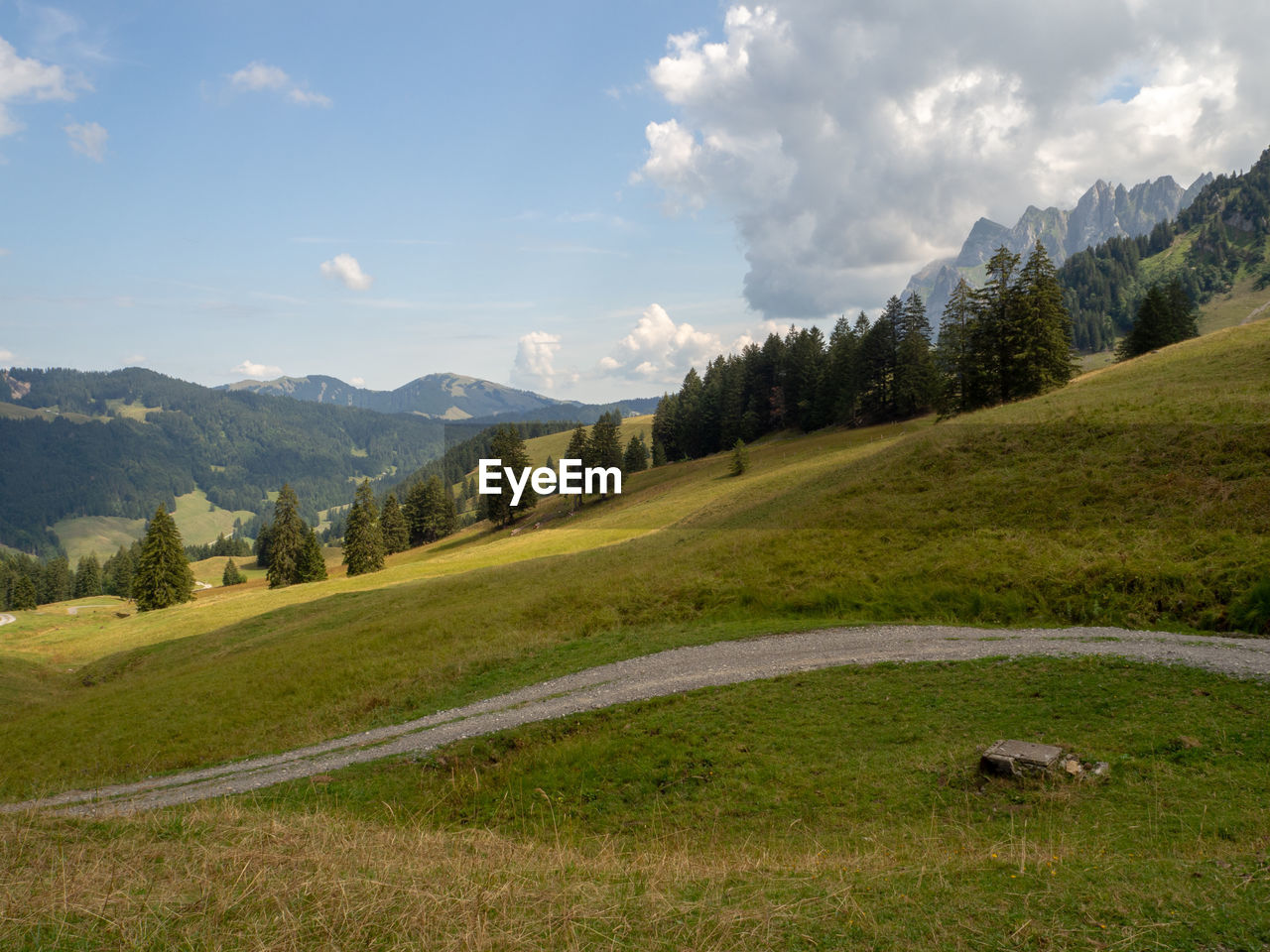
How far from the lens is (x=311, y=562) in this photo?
81.6 metres

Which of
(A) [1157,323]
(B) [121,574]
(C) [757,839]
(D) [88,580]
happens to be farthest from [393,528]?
(A) [1157,323]

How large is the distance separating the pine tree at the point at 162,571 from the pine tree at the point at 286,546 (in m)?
12.8

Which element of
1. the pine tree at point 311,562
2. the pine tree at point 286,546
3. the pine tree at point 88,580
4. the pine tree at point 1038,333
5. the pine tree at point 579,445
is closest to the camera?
the pine tree at point 1038,333

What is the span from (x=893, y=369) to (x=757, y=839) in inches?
3075

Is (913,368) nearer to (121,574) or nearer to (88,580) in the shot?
(121,574)

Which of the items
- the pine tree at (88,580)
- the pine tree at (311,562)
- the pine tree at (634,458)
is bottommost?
the pine tree at (88,580)

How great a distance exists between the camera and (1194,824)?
24.8ft

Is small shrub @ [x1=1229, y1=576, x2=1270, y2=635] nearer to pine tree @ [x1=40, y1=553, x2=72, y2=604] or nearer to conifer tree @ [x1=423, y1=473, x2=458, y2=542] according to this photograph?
conifer tree @ [x1=423, y1=473, x2=458, y2=542]

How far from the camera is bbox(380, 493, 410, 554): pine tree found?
111 m

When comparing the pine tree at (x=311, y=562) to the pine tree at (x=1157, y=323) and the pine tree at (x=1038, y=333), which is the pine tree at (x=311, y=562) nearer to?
the pine tree at (x=1038, y=333)

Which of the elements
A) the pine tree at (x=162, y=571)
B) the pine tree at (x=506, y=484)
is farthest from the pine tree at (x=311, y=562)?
the pine tree at (x=506, y=484)

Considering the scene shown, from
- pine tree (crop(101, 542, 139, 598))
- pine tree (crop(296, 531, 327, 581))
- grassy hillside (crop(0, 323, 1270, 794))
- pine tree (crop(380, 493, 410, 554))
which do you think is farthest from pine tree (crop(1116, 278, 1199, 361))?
pine tree (crop(101, 542, 139, 598))

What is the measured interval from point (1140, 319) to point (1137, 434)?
213ft

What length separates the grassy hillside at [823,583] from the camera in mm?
19297
